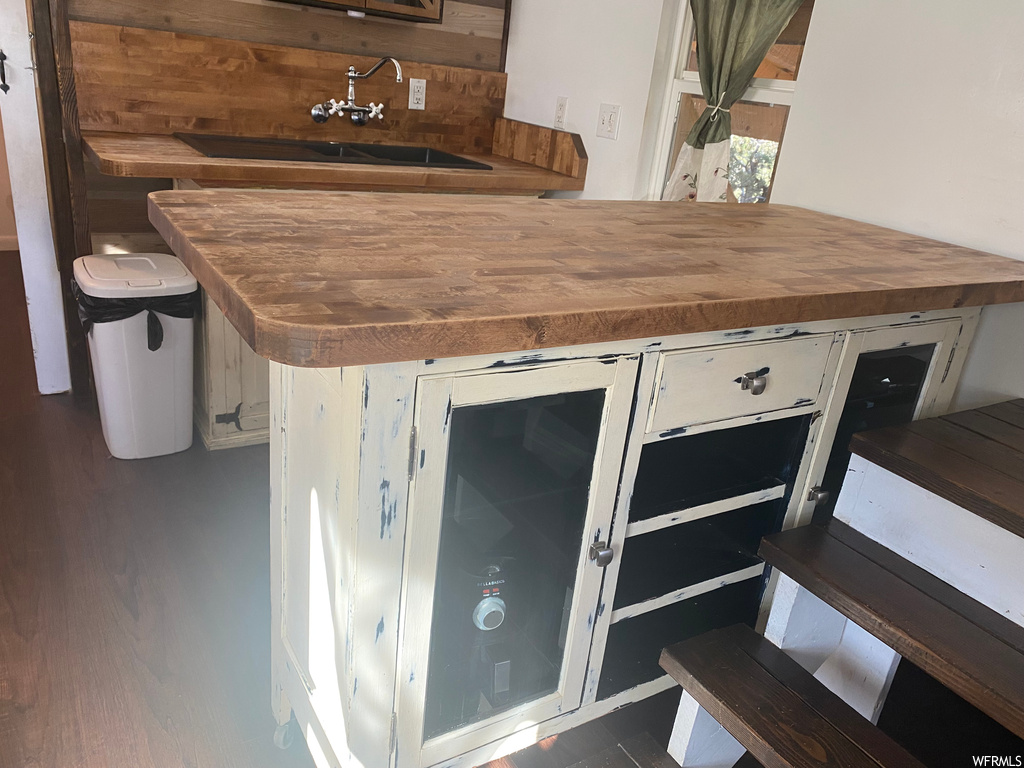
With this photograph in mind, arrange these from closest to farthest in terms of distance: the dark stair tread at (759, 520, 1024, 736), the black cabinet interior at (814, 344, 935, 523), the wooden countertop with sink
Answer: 1. the dark stair tread at (759, 520, 1024, 736)
2. the black cabinet interior at (814, 344, 935, 523)
3. the wooden countertop with sink

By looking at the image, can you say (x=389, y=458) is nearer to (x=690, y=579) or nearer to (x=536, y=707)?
(x=536, y=707)

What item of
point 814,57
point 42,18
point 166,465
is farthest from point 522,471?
point 42,18

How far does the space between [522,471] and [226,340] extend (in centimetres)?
163

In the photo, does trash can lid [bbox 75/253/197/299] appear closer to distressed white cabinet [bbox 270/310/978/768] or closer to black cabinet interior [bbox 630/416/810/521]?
distressed white cabinet [bbox 270/310/978/768]

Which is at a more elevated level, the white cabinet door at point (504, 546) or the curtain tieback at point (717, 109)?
the curtain tieback at point (717, 109)

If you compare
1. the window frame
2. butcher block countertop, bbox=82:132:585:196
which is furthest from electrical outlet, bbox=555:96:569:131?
the window frame

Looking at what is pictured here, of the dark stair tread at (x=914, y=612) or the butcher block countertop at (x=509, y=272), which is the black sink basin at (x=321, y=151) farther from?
the dark stair tread at (x=914, y=612)

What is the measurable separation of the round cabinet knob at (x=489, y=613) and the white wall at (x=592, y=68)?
6.28ft

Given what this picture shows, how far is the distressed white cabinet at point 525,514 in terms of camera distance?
3.33 feet

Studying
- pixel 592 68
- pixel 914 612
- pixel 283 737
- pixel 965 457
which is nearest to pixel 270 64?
pixel 592 68

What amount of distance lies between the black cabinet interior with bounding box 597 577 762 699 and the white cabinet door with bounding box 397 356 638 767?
0.28 feet

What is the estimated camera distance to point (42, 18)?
240 cm

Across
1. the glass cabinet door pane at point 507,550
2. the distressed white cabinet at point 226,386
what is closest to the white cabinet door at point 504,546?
the glass cabinet door pane at point 507,550

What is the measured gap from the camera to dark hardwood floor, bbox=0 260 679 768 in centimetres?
150
